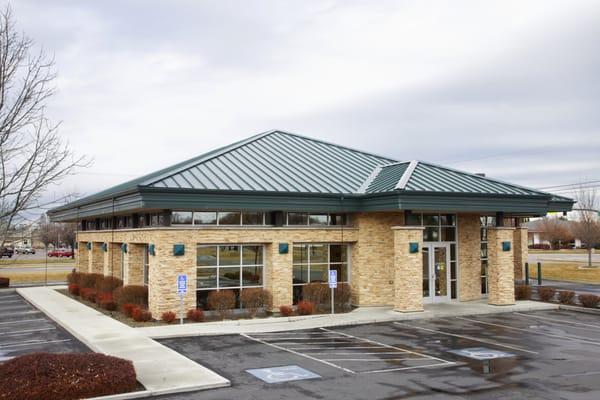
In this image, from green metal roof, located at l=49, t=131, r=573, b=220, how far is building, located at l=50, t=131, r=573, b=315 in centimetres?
5

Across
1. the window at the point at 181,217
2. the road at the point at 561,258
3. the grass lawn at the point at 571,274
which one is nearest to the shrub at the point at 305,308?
the window at the point at 181,217

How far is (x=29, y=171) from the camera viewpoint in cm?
1004

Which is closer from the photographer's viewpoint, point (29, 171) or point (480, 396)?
point (29, 171)

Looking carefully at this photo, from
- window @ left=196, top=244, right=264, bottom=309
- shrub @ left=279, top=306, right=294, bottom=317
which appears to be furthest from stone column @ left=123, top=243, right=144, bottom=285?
shrub @ left=279, top=306, right=294, bottom=317

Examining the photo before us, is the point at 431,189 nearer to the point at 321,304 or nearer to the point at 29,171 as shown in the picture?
the point at 321,304

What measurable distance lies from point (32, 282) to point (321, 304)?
28.4m

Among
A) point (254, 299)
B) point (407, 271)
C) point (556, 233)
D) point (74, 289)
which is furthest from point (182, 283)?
point (556, 233)

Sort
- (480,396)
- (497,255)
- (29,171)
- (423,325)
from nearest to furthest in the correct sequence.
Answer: (29,171), (480,396), (423,325), (497,255)

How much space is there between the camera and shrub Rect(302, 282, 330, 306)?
75.4ft

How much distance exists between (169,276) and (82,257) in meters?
19.1

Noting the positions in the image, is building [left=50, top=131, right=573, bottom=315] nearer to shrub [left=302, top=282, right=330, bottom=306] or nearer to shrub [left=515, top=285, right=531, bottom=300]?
shrub [left=302, top=282, right=330, bottom=306]

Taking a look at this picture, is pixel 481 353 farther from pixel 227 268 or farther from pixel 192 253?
pixel 192 253

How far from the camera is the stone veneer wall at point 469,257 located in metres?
25.8

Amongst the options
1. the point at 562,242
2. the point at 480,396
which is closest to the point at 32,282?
the point at 480,396
